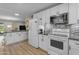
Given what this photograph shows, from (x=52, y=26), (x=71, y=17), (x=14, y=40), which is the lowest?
(x=14, y=40)

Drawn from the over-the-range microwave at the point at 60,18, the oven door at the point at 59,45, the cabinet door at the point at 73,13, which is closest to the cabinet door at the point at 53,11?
the over-the-range microwave at the point at 60,18

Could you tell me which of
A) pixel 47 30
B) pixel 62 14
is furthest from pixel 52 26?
pixel 62 14

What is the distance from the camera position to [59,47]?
9.14 ft

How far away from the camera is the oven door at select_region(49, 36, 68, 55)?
253cm

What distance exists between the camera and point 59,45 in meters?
2.79

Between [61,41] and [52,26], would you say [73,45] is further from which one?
[52,26]

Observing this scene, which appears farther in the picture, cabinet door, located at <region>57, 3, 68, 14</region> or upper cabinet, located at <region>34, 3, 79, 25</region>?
cabinet door, located at <region>57, 3, 68, 14</region>

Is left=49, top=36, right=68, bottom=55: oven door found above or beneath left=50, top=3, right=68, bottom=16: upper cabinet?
beneath

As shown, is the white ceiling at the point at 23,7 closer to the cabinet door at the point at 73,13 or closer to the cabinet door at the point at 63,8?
the cabinet door at the point at 63,8

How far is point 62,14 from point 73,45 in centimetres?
113

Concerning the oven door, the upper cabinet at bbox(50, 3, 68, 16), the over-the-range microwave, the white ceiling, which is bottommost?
the oven door

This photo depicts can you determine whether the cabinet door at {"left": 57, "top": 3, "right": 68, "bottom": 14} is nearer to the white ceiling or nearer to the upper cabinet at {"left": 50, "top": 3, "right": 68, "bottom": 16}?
the upper cabinet at {"left": 50, "top": 3, "right": 68, "bottom": 16}

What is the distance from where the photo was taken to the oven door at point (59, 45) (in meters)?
2.53

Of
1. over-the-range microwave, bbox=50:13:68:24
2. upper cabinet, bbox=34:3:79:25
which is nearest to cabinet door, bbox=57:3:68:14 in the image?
upper cabinet, bbox=34:3:79:25
